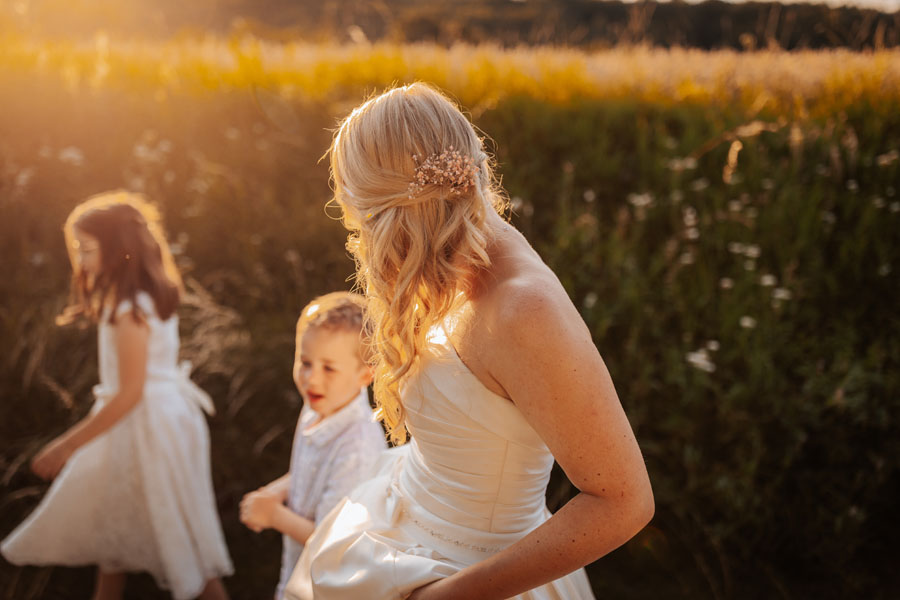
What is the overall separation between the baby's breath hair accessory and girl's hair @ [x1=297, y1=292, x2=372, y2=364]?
0.90 m

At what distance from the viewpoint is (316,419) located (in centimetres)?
257

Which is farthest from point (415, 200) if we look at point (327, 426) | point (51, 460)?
point (51, 460)

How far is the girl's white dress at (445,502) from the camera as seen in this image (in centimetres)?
159

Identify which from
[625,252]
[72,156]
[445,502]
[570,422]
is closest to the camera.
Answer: [570,422]

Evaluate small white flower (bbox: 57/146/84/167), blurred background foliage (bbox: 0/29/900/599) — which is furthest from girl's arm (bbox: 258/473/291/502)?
small white flower (bbox: 57/146/84/167)

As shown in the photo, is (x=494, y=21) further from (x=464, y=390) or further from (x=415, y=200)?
(x=464, y=390)

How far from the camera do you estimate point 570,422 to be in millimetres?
1365

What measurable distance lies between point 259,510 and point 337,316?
28.5 inches

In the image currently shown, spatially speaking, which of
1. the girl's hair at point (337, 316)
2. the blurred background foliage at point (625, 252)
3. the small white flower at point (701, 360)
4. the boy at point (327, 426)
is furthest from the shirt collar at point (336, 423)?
the small white flower at point (701, 360)

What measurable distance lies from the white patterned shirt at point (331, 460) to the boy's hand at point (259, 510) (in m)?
0.12

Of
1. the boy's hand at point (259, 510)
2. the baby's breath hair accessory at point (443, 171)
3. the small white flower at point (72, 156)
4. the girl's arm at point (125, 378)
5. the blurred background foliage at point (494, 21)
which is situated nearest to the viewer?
the baby's breath hair accessory at point (443, 171)

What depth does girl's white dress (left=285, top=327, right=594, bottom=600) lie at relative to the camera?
1.59m

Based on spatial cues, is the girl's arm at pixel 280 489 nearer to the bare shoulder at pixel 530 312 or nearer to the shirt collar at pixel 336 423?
the shirt collar at pixel 336 423

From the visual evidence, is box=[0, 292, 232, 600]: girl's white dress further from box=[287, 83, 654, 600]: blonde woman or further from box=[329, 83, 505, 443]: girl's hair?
box=[329, 83, 505, 443]: girl's hair
